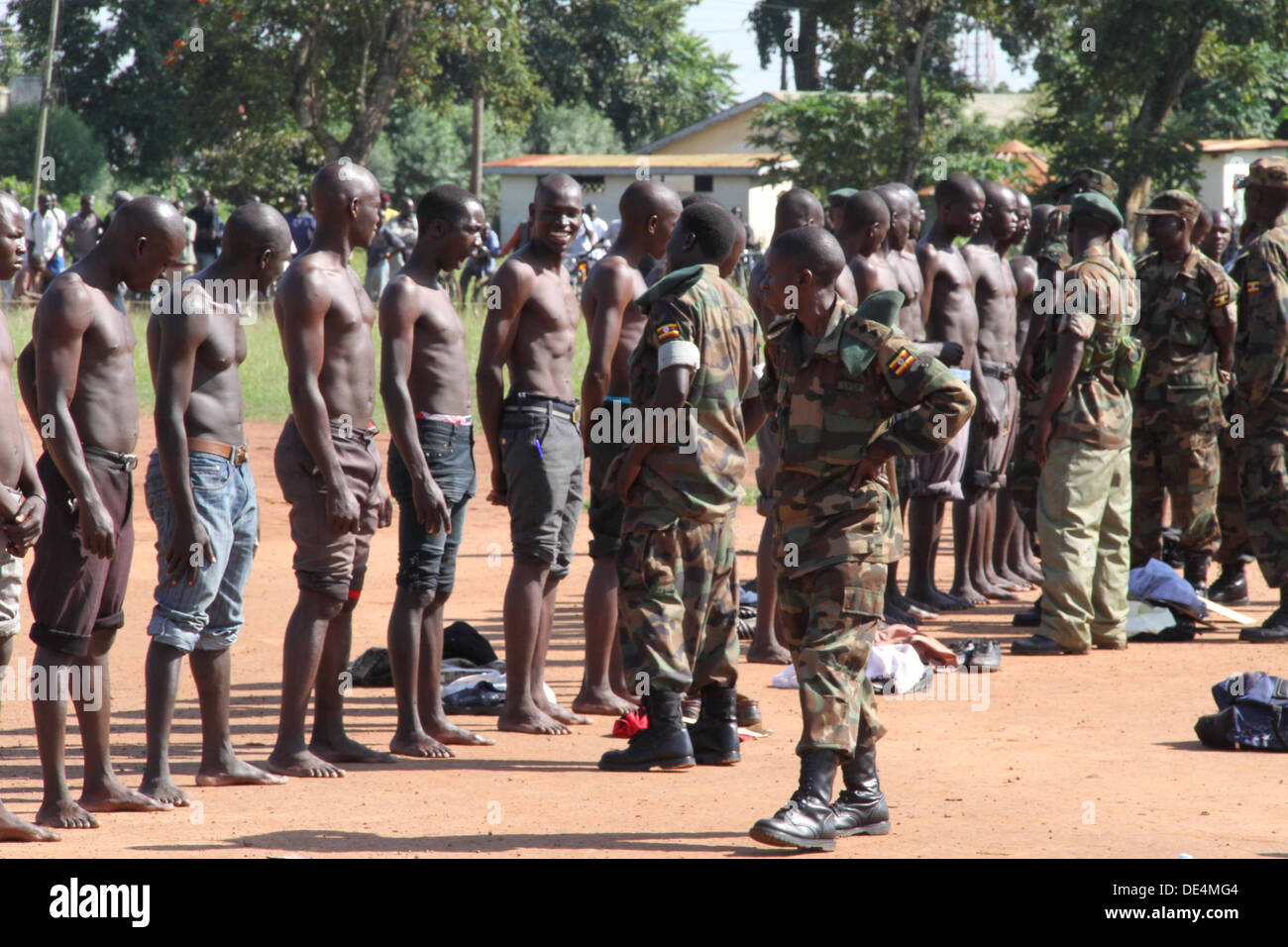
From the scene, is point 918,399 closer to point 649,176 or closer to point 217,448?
point 217,448

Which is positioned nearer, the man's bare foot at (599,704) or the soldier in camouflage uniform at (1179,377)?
the man's bare foot at (599,704)

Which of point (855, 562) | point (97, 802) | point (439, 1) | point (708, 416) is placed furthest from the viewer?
point (439, 1)

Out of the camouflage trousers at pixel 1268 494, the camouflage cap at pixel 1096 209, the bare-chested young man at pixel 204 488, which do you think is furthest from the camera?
the camouflage trousers at pixel 1268 494

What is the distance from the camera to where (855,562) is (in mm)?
4875

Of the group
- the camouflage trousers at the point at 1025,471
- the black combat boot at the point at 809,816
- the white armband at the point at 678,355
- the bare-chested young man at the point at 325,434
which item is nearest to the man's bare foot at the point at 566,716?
the bare-chested young man at the point at 325,434

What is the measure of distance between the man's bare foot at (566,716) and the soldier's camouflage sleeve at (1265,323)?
457 centimetres

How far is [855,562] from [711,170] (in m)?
43.9

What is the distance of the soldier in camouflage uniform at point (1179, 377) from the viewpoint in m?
9.34

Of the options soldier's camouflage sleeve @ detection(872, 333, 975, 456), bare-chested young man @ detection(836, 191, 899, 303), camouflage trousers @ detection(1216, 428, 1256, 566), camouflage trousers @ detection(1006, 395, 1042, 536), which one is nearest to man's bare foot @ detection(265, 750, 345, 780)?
soldier's camouflage sleeve @ detection(872, 333, 975, 456)

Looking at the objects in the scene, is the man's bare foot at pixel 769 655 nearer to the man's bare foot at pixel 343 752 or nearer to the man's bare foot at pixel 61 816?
the man's bare foot at pixel 343 752

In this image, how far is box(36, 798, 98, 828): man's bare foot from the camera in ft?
16.3

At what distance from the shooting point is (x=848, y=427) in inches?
194

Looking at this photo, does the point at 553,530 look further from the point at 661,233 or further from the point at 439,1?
the point at 439,1

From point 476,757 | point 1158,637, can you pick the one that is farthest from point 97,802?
point 1158,637
